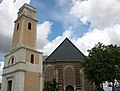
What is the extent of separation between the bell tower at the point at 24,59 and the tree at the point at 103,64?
8.51 meters

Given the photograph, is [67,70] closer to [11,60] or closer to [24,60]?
[11,60]

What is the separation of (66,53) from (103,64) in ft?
48.8

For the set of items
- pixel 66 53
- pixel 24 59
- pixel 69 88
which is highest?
pixel 66 53

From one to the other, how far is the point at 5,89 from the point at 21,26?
419 inches

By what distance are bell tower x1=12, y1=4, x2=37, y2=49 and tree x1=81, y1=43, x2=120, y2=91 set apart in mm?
10218

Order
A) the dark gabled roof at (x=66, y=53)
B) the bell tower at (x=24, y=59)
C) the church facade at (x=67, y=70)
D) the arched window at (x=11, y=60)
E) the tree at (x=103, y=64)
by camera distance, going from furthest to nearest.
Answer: the dark gabled roof at (x=66, y=53)
the church facade at (x=67, y=70)
the arched window at (x=11, y=60)
the tree at (x=103, y=64)
the bell tower at (x=24, y=59)

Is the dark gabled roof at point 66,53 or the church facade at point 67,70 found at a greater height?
the dark gabled roof at point 66,53

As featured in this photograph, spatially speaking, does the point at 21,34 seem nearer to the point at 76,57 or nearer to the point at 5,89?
the point at 5,89

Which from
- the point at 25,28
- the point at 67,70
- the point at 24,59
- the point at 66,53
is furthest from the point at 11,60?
the point at 66,53

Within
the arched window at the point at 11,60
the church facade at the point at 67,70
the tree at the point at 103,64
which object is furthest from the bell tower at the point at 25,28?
the church facade at the point at 67,70

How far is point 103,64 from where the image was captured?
30969 millimetres

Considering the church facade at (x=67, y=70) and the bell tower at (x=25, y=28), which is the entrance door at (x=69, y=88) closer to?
the church facade at (x=67, y=70)

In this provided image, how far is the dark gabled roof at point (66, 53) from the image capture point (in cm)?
4372

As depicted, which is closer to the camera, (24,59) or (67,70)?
(24,59)
